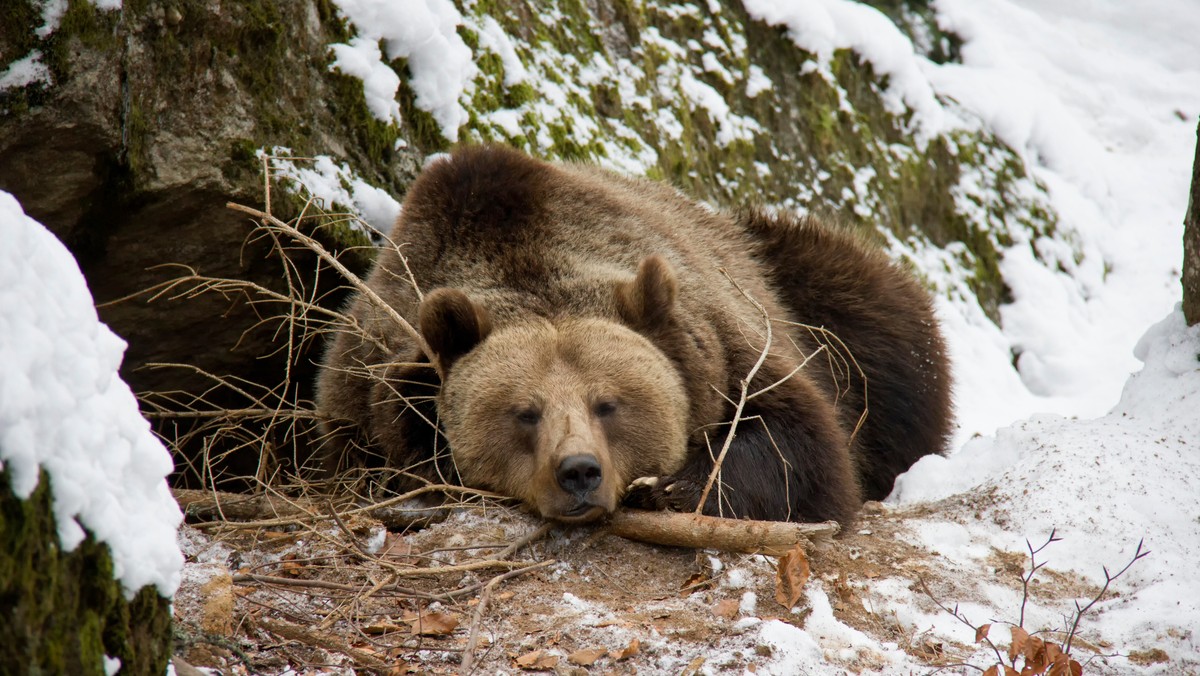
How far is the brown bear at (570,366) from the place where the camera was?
4637 mm

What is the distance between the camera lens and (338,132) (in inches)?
246

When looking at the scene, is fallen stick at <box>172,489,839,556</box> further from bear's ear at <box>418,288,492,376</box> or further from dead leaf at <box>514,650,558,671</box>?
dead leaf at <box>514,650,558,671</box>

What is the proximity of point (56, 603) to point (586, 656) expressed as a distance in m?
1.69

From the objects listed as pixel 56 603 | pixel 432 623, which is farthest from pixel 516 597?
pixel 56 603

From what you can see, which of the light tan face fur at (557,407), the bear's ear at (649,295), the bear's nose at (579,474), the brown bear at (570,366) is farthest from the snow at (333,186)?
the bear's nose at (579,474)

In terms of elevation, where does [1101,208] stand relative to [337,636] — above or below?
below

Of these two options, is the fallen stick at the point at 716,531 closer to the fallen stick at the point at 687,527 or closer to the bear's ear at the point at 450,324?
the fallen stick at the point at 687,527

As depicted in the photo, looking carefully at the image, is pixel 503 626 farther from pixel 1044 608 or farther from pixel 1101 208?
pixel 1101 208

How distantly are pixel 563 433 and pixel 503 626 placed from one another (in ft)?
3.15

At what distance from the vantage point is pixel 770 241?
713cm

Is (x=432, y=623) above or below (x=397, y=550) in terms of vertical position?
above

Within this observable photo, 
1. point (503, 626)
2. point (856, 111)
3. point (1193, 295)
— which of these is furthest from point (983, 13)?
point (503, 626)

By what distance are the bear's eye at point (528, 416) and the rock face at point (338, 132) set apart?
1488 mm

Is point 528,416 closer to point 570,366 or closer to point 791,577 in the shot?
point 570,366
